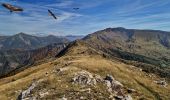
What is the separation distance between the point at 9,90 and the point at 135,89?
175 feet

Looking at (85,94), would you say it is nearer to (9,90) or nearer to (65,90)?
(65,90)

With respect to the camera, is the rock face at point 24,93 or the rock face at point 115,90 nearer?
the rock face at point 24,93

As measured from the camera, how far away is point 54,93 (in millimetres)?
102875

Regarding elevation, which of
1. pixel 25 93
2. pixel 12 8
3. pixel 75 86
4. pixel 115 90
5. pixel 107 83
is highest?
pixel 12 8

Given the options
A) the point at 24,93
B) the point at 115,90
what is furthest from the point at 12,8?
the point at 115,90

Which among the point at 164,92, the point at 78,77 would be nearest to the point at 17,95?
the point at 78,77

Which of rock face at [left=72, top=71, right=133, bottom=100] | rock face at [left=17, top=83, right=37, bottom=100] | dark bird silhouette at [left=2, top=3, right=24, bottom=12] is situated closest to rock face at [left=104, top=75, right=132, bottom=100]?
rock face at [left=72, top=71, right=133, bottom=100]

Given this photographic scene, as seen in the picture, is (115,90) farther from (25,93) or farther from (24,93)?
(24,93)

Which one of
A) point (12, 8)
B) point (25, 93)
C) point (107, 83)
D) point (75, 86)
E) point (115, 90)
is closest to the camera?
point (12, 8)

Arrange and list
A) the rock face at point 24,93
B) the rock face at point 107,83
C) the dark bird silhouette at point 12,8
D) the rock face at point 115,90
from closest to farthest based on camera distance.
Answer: the dark bird silhouette at point 12,8 < the rock face at point 24,93 < the rock face at point 107,83 < the rock face at point 115,90

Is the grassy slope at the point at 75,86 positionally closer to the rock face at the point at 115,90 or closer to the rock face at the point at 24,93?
the rock face at the point at 24,93

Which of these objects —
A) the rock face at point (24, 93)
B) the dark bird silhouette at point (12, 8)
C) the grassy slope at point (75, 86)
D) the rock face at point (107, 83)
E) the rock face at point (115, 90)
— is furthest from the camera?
the rock face at point (115, 90)

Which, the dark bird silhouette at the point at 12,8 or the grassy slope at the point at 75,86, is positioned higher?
the dark bird silhouette at the point at 12,8

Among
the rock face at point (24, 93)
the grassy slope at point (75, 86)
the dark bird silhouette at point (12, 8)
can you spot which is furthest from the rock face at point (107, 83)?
the dark bird silhouette at point (12, 8)
